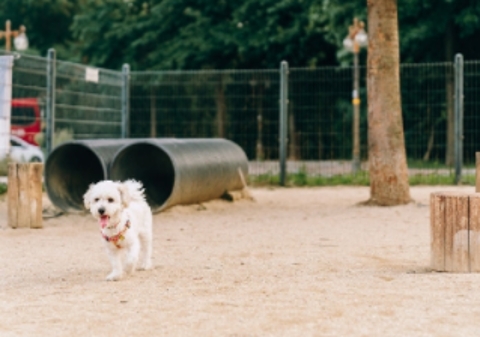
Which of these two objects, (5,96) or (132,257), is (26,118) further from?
(132,257)

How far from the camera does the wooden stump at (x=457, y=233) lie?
7.95 meters

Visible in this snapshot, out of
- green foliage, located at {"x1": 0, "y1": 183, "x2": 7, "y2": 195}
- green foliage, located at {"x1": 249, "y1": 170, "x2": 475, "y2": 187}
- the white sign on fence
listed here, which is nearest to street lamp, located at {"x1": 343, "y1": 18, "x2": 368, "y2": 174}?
green foliage, located at {"x1": 249, "y1": 170, "x2": 475, "y2": 187}

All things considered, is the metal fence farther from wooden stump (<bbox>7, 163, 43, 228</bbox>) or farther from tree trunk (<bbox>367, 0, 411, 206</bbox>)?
wooden stump (<bbox>7, 163, 43, 228</bbox>)

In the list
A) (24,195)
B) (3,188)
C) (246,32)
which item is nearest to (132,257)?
(24,195)

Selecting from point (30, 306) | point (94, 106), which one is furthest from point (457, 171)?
point (30, 306)

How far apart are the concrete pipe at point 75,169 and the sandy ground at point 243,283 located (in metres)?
0.86

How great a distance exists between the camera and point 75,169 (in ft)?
47.9

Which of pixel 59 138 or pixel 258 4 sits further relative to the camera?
pixel 258 4

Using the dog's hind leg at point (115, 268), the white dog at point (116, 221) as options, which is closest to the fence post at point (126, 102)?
the white dog at point (116, 221)

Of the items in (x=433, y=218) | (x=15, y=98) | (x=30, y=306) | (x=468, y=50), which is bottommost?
(x=30, y=306)

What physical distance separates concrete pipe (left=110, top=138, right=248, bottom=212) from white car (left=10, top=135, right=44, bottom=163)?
1.97m

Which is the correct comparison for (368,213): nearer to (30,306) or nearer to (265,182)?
(265,182)

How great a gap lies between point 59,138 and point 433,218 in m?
9.92

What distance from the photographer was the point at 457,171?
18328mm
